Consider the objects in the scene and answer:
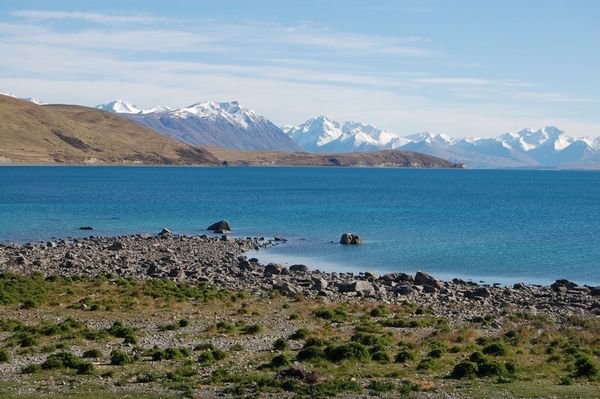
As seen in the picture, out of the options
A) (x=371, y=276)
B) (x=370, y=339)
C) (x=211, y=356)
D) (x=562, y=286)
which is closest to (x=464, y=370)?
(x=370, y=339)

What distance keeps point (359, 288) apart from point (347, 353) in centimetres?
2289

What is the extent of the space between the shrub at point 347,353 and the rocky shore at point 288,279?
45.9 feet

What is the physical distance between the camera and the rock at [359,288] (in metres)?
49.9

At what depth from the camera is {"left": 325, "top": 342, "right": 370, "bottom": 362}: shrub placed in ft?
90.2

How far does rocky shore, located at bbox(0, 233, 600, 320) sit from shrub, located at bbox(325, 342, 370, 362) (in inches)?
551

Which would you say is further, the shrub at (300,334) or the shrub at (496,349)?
the shrub at (300,334)

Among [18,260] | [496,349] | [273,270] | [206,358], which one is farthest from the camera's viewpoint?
[18,260]

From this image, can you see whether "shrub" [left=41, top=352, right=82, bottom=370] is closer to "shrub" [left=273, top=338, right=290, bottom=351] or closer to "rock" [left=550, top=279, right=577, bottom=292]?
"shrub" [left=273, top=338, right=290, bottom=351]

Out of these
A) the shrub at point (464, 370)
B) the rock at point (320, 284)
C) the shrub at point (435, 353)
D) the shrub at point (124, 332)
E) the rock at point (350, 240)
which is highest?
the shrub at point (464, 370)

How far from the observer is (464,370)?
83.7 ft

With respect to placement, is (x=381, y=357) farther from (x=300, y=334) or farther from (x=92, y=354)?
(x=92, y=354)

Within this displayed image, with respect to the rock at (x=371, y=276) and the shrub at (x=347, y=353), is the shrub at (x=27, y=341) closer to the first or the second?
the shrub at (x=347, y=353)

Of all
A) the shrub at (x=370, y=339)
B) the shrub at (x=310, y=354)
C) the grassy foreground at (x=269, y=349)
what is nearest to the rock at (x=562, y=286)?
the grassy foreground at (x=269, y=349)

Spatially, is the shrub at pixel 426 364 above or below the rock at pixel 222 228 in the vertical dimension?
above
